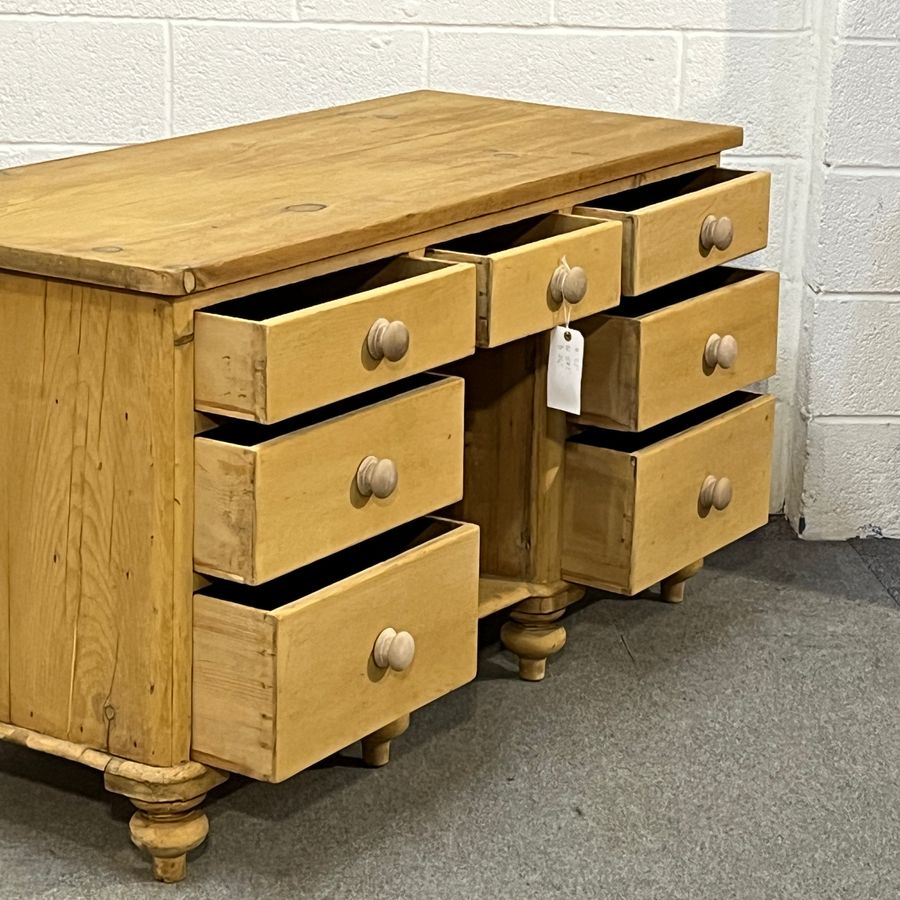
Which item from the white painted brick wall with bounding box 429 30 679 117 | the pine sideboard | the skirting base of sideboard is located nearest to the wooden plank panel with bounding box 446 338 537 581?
the pine sideboard

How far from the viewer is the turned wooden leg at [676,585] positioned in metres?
2.38

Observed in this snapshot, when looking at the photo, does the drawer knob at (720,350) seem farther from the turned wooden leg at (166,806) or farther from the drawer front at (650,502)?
the turned wooden leg at (166,806)

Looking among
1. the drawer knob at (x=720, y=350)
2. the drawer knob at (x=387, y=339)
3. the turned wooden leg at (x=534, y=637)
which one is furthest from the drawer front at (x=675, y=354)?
the drawer knob at (x=387, y=339)

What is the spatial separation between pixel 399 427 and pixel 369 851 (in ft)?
1.38

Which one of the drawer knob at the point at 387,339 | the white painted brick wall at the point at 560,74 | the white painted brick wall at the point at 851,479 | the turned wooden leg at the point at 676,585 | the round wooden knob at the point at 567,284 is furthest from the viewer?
the white painted brick wall at the point at 851,479

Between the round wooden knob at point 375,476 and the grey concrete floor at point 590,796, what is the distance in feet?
1.21

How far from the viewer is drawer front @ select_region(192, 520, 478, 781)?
156 cm

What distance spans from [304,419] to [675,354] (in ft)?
1.61

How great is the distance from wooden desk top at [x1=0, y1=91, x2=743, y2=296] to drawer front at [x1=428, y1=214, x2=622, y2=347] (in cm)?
5

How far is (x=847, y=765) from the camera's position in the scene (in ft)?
6.39

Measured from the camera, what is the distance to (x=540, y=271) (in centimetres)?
182

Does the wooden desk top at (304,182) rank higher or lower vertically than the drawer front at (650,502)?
higher

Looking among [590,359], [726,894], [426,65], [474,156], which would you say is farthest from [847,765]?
[426,65]

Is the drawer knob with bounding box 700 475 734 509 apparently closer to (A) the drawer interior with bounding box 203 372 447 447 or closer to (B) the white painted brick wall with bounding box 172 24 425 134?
(A) the drawer interior with bounding box 203 372 447 447
